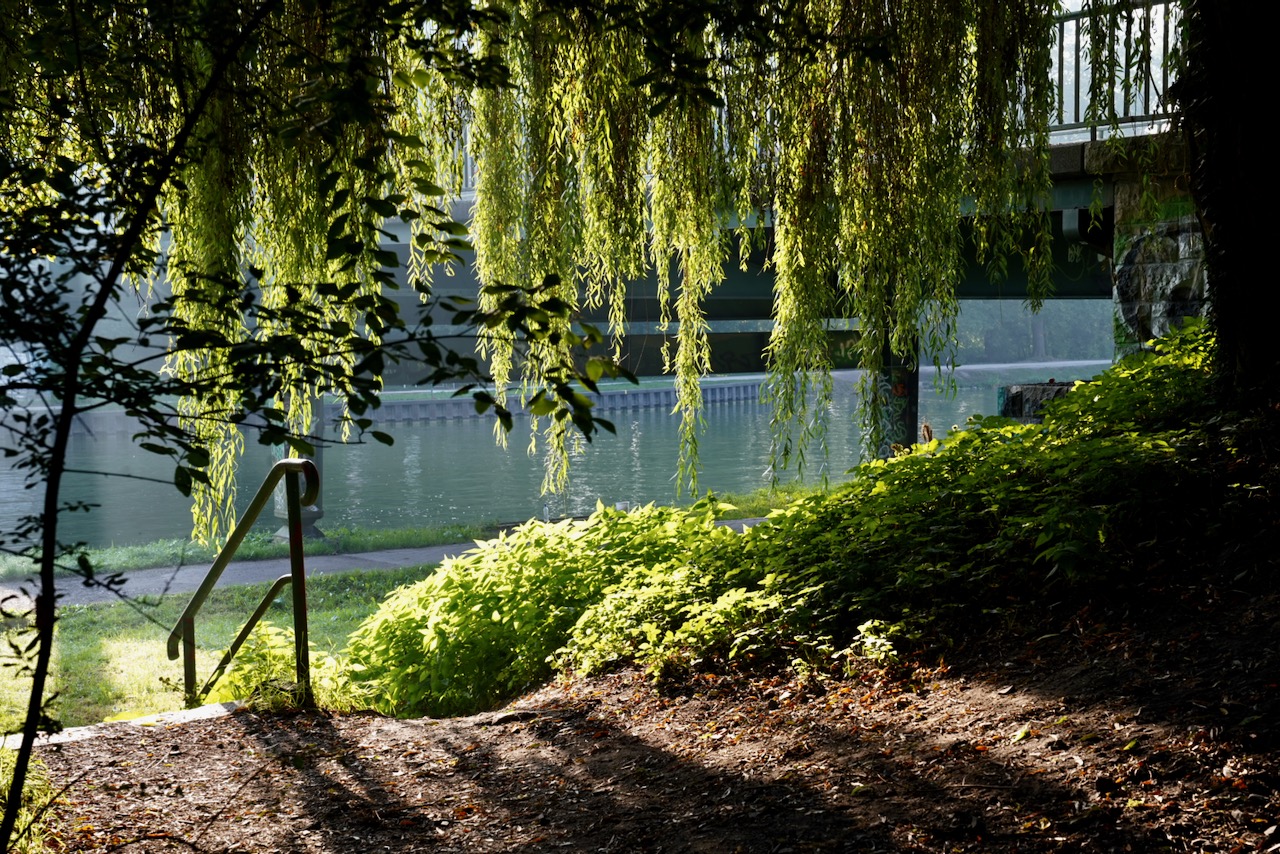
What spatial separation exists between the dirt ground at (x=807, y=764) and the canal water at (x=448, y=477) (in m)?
8.04

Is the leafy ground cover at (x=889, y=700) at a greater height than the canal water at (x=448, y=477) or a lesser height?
greater

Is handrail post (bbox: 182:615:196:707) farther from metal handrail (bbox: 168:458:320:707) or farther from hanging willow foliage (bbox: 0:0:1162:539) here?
hanging willow foliage (bbox: 0:0:1162:539)

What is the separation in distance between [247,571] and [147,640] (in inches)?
134

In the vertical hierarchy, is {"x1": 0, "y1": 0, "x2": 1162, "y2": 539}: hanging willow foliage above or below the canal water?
above

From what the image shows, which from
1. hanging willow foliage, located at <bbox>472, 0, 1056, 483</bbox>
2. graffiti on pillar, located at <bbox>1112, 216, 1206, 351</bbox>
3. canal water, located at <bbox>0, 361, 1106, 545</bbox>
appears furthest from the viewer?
canal water, located at <bbox>0, 361, 1106, 545</bbox>

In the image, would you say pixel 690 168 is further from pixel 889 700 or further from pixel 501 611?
pixel 501 611

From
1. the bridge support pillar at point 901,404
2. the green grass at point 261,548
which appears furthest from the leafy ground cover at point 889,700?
the green grass at point 261,548

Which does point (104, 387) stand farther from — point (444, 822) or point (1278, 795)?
point (1278, 795)

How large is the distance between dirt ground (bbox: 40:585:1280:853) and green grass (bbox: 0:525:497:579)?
10.9 metres

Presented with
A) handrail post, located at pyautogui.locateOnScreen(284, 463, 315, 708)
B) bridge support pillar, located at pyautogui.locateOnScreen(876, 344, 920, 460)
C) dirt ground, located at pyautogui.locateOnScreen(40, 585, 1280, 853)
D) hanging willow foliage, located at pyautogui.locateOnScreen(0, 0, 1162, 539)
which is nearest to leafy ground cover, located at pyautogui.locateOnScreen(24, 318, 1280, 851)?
dirt ground, located at pyautogui.locateOnScreen(40, 585, 1280, 853)

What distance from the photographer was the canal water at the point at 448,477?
71.8ft

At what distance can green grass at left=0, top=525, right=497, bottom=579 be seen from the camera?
48.3 feet

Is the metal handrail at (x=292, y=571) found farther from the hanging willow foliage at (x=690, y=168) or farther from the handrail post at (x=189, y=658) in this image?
the hanging willow foliage at (x=690, y=168)

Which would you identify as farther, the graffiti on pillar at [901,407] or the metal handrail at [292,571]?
the graffiti on pillar at [901,407]
